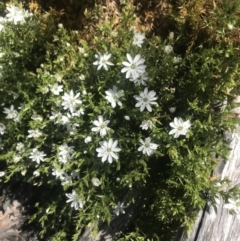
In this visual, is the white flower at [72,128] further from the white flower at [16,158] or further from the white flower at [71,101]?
the white flower at [16,158]

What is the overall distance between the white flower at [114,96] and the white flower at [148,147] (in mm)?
383

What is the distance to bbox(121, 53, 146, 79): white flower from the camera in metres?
3.07

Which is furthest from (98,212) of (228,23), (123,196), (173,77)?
(228,23)

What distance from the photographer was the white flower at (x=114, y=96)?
3202mm

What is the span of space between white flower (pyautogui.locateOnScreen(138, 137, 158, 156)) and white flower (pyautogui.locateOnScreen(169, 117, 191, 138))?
188 mm

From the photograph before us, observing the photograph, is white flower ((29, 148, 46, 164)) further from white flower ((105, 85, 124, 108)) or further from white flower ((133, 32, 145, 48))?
white flower ((133, 32, 145, 48))

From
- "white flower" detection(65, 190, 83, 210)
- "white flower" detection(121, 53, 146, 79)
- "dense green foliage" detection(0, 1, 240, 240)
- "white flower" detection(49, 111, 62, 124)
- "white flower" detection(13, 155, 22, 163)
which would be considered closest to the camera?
"white flower" detection(121, 53, 146, 79)

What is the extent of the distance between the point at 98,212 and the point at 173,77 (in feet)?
4.54

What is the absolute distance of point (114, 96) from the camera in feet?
10.5

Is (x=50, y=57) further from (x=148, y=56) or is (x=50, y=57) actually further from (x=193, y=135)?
(x=193, y=135)

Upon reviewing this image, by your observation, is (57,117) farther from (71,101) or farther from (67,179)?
(67,179)

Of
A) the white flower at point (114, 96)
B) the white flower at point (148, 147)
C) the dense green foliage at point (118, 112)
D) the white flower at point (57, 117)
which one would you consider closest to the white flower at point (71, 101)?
the dense green foliage at point (118, 112)

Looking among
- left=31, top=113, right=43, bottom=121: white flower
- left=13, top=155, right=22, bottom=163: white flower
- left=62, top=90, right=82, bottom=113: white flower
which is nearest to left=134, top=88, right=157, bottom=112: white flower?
left=62, top=90, right=82, bottom=113: white flower

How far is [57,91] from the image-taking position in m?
3.44
